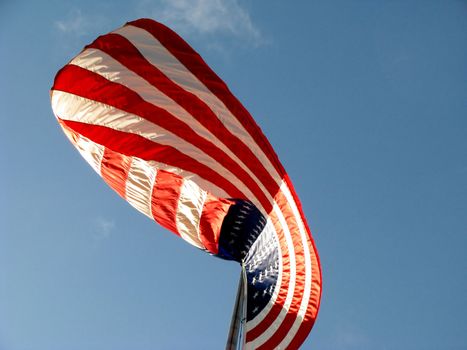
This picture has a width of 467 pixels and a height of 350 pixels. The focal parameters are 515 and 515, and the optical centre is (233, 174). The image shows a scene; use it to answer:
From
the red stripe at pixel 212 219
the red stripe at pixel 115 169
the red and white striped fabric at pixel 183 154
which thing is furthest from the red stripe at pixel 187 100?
the red stripe at pixel 115 169

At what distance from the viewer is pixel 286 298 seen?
7672 millimetres

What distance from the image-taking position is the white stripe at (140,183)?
7.50 meters

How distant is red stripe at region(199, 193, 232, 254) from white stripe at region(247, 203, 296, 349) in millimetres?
988

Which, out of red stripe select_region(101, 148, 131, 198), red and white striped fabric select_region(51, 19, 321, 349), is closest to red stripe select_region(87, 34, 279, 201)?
red and white striped fabric select_region(51, 19, 321, 349)

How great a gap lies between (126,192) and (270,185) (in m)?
2.24

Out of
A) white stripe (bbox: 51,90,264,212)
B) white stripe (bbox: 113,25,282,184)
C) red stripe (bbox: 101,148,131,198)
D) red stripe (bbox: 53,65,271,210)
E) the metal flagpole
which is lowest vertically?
the metal flagpole

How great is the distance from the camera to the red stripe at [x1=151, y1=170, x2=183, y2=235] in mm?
7449

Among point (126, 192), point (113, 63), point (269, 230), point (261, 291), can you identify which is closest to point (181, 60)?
point (113, 63)

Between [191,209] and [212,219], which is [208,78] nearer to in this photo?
[191,209]

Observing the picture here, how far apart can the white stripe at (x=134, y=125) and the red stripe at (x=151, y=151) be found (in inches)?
2.6

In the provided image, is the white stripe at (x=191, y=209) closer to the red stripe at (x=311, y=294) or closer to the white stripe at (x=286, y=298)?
the white stripe at (x=286, y=298)

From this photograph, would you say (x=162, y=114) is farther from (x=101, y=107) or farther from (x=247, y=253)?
(x=247, y=253)

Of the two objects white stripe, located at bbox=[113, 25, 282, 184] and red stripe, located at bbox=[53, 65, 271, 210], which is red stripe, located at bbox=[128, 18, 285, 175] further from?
red stripe, located at bbox=[53, 65, 271, 210]

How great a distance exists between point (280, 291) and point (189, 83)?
3622 mm
